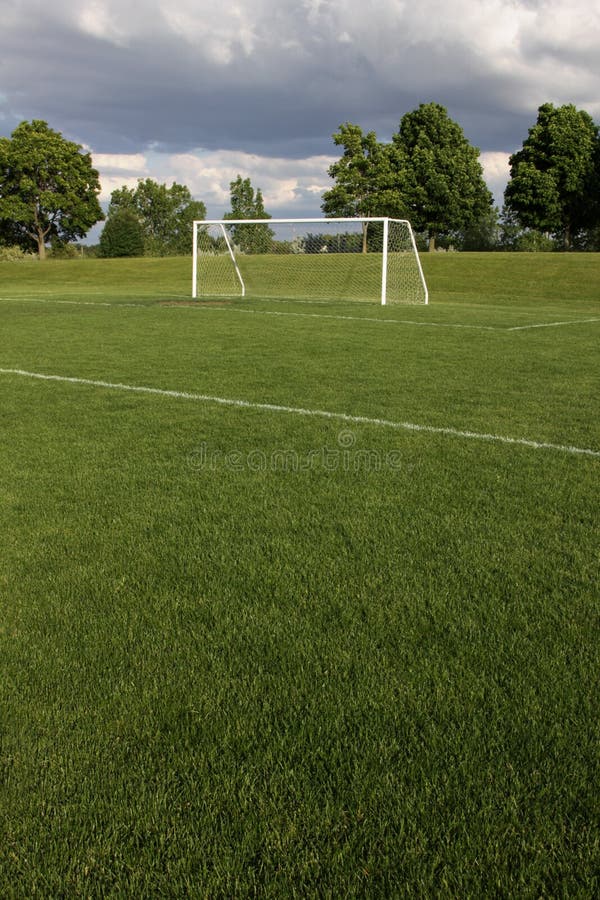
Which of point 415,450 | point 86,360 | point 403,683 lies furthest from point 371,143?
point 403,683

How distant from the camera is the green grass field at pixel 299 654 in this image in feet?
5.64

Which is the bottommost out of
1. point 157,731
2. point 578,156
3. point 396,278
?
point 157,731

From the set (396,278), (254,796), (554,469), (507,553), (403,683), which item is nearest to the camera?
(254,796)

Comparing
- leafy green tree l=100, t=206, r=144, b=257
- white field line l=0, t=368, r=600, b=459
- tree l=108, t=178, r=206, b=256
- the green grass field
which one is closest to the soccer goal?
white field line l=0, t=368, r=600, b=459

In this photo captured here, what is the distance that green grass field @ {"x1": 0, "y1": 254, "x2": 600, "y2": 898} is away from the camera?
67.7 inches

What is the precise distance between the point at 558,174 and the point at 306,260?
30202 mm

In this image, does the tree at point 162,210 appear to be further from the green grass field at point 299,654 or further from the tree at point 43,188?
the green grass field at point 299,654

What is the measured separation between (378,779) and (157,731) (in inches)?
25.5

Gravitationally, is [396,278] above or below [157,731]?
above

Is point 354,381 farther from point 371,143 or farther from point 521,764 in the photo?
point 371,143

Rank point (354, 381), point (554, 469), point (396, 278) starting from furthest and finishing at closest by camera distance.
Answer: point (396, 278), point (354, 381), point (554, 469)

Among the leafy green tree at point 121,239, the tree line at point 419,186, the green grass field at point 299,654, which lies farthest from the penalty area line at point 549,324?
the leafy green tree at point 121,239

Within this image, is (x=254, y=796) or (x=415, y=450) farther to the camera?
(x=415, y=450)

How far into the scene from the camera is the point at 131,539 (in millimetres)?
3637
